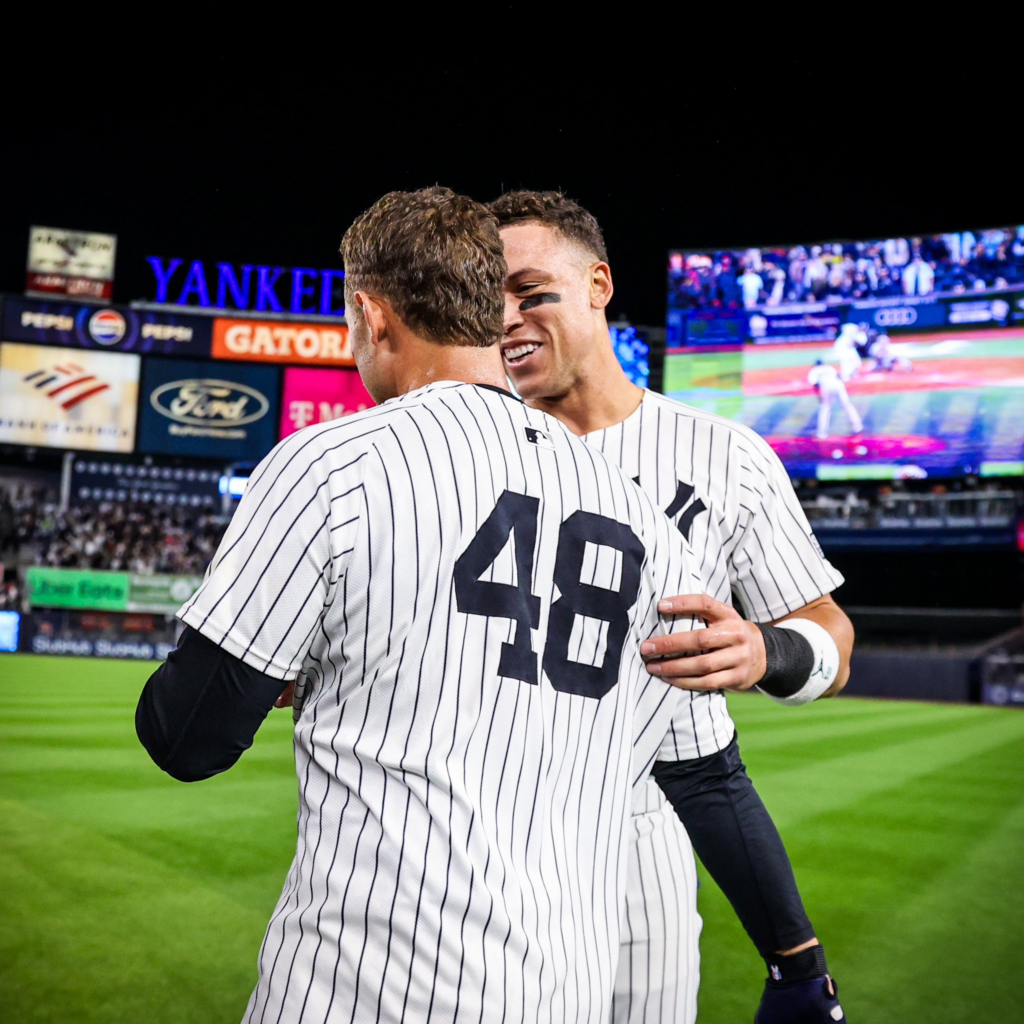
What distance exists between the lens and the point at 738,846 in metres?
2.14

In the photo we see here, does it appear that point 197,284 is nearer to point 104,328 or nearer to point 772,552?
point 104,328

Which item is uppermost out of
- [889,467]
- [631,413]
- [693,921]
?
[889,467]

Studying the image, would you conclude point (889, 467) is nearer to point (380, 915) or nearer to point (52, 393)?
point (52, 393)

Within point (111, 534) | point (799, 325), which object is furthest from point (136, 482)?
point (799, 325)

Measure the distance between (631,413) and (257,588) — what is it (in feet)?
4.57

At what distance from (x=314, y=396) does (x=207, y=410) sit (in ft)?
8.63

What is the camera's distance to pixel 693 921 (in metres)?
2.25

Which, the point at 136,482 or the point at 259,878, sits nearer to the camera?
the point at 259,878

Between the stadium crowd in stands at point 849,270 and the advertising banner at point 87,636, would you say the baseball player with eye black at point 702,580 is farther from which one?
the stadium crowd in stands at point 849,270

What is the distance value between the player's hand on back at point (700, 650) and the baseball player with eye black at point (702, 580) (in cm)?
57

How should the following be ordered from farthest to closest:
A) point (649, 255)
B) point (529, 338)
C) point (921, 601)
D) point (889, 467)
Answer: point (649, 255), point (921, 601), point (889, 467), point (529, 338)

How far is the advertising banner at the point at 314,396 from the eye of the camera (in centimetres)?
2467

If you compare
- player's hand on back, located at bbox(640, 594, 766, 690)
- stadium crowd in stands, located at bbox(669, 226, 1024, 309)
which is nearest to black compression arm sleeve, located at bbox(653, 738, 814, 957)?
player's hand on back, located at bbox(640, 594, 766, 690)

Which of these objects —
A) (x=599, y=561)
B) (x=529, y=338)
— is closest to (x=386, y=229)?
(x=599, y=561)
